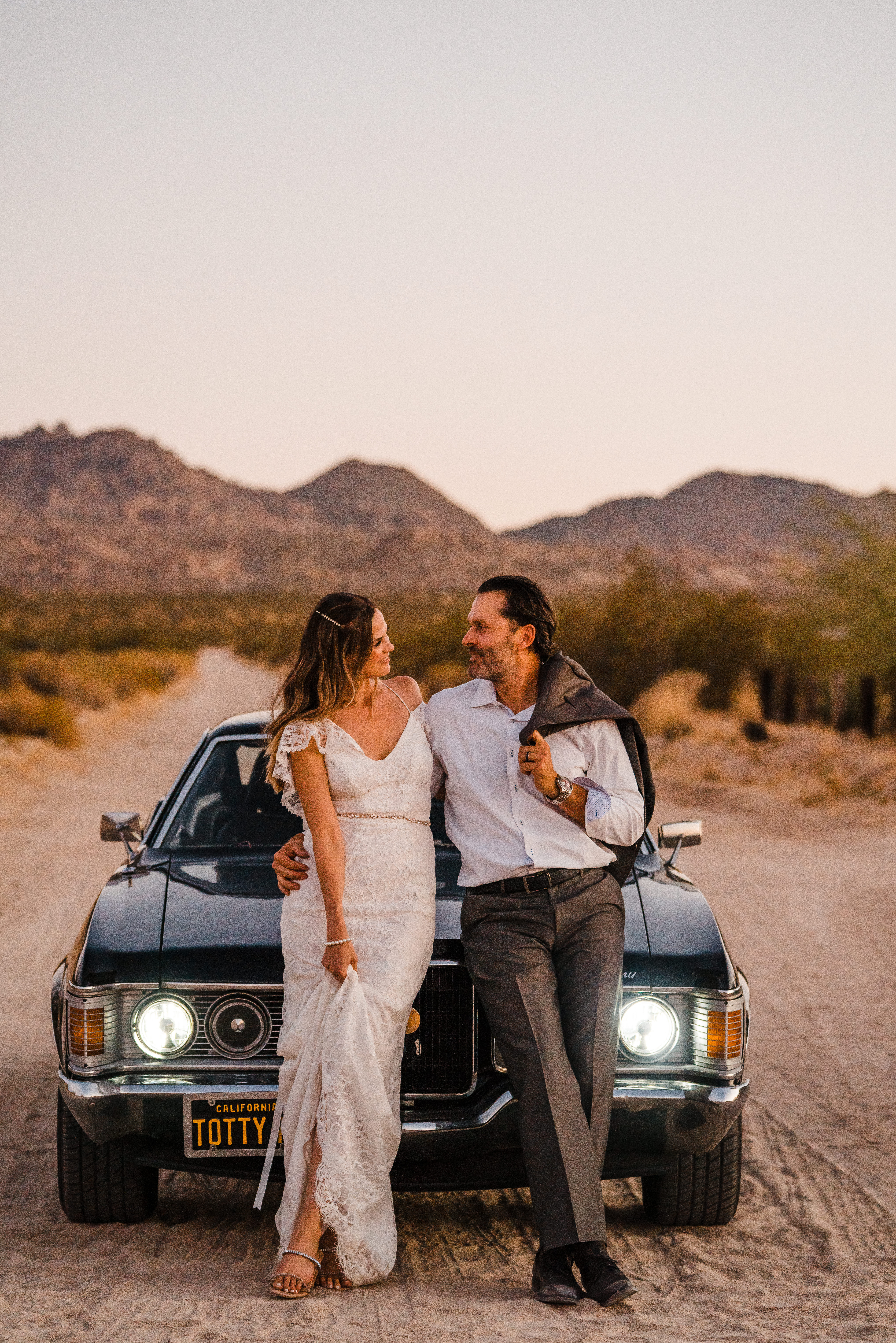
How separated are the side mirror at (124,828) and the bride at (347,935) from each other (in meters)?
1.27

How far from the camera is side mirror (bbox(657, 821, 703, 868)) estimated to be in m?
4.92

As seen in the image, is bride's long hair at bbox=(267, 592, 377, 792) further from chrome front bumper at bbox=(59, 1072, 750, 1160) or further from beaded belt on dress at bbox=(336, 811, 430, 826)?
chrome front bumper at bbox=(59, 1072, 750, 1160)

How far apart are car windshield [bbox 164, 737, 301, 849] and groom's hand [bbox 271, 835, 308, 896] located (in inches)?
41.4

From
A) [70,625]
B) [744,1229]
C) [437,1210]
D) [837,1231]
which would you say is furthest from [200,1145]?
[70,625]

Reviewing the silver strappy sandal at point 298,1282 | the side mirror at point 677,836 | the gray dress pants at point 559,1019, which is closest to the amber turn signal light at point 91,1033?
the silver strappy sandal at point 298,1282

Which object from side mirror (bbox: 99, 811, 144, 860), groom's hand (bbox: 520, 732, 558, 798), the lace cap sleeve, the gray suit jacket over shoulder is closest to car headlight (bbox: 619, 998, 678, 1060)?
the gray suit jacket over shoulder

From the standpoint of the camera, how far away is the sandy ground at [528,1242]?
11.3 feet

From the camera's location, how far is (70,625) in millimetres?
71688

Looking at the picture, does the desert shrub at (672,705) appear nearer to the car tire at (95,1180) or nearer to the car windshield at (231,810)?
the car windshield at (231,810)

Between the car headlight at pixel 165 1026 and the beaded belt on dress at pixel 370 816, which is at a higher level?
the beaded belt on dress at pixel 370 816

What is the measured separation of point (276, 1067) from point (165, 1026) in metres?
0.34

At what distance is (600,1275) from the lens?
11.7ft

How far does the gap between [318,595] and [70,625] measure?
7205cm

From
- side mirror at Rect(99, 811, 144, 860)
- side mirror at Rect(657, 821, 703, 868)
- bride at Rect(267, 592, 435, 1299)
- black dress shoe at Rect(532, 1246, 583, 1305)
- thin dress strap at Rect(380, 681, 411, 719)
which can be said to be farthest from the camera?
side mirror at Rect(99, 811, 144, 860)
